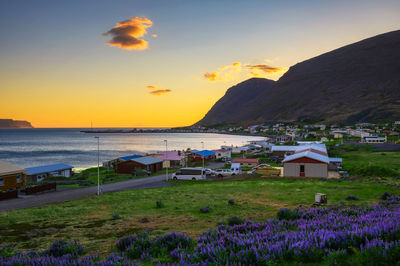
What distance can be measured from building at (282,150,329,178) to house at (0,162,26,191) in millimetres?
46794

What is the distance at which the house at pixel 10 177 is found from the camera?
45.0 m

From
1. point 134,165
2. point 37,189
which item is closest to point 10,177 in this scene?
point 37,189

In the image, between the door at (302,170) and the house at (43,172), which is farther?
the house at (43,172)

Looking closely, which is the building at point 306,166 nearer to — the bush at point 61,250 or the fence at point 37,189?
the fence at point 37,189

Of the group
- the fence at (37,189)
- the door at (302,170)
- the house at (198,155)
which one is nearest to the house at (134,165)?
the house at (198,155)

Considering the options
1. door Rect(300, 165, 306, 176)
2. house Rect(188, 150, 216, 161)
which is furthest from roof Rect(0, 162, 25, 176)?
house Rect(188, 150, 216, 161)

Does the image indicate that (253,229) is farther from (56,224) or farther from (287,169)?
(287,169)

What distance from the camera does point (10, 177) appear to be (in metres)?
46.2

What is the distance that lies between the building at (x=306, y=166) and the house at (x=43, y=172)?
5995 centimetres

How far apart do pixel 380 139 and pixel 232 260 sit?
142m

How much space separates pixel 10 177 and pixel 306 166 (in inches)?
2014

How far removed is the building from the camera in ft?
157

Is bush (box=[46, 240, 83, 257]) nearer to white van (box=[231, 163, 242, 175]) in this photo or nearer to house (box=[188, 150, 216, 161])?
white van (box=[231, 163, 242, 175])

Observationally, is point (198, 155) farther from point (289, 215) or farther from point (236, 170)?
point (289, 215)
